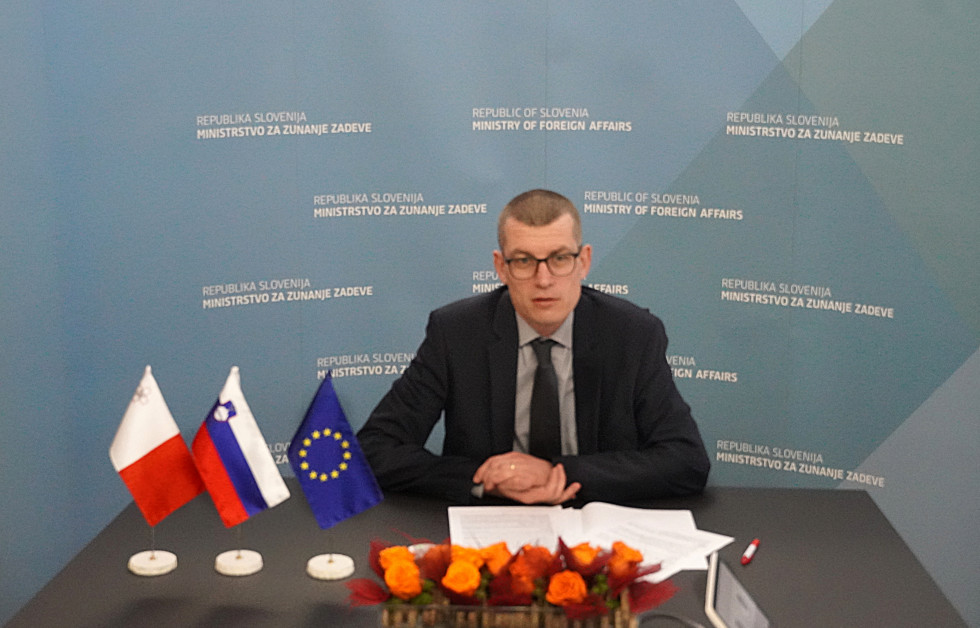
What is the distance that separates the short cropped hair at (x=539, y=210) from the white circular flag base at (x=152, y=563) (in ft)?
4.20

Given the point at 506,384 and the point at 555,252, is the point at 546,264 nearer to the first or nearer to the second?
the point at 555,252

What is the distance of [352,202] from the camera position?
13.8 ft

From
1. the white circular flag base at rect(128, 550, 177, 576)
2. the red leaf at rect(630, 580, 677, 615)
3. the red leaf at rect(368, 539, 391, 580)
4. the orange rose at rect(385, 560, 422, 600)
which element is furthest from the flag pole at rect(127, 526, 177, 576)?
the red leaf at rect(630, 580, 677, 615)

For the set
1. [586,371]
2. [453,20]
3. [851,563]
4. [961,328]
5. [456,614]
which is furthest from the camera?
[453,20]

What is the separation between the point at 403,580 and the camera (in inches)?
73.7

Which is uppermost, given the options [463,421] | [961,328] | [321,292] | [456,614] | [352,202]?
[352,202]

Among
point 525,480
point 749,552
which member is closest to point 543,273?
point 525,480

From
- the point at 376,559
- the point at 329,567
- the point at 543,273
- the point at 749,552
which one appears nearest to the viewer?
the point at 376,559

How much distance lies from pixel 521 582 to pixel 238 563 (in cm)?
69

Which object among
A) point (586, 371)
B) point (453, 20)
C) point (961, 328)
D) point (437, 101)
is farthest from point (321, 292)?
point (961, 328)

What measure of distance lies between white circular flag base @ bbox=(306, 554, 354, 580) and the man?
591mm

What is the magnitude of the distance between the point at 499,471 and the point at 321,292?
1.84 metres

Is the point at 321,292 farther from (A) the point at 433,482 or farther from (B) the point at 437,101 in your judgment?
(A) the point at 433,482

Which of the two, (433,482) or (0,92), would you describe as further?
(0,92)
